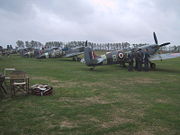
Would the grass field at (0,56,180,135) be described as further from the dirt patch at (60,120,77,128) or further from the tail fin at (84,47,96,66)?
the tail fin at (84,47,96,66)

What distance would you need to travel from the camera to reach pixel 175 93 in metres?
7.75

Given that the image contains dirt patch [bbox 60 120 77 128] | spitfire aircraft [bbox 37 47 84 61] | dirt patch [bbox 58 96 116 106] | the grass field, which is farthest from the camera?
spitfire aircraft [bbox 37 47 84 61]

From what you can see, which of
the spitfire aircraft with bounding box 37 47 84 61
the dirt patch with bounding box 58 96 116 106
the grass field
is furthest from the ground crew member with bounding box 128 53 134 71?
the spitfire aircraft with bounding box 37 47 84 61

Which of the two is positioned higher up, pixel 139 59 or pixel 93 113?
pixel 139 59

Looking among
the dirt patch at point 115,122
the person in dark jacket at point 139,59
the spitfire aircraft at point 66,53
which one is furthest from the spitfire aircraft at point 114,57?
the dirt patch at point 115,122

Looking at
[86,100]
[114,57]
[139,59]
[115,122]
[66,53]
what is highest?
[66,53]

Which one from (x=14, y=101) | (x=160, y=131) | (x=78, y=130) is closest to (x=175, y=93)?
(x=160, y=131)

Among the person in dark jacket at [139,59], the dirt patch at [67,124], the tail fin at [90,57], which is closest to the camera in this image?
the dirt patch at [67,124]

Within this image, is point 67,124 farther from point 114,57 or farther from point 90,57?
point 114,57

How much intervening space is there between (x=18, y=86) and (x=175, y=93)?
6.76m

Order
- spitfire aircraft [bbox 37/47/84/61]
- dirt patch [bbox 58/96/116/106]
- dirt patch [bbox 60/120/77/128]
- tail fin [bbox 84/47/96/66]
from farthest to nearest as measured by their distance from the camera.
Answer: spitfire aircraft [bbox 37/47/84/61] → tail fin [bbox 84/47/96/66] → dirt patch [bbox 58/96/116/106] → dirt patch [bbox 60/120/77/128]

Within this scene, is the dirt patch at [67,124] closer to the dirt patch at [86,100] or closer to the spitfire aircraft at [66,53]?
the dirt patch at [86,100]

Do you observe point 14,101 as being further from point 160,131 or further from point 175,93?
point 175,93

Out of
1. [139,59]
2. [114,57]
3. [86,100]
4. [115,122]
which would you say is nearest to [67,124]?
[115,122]
